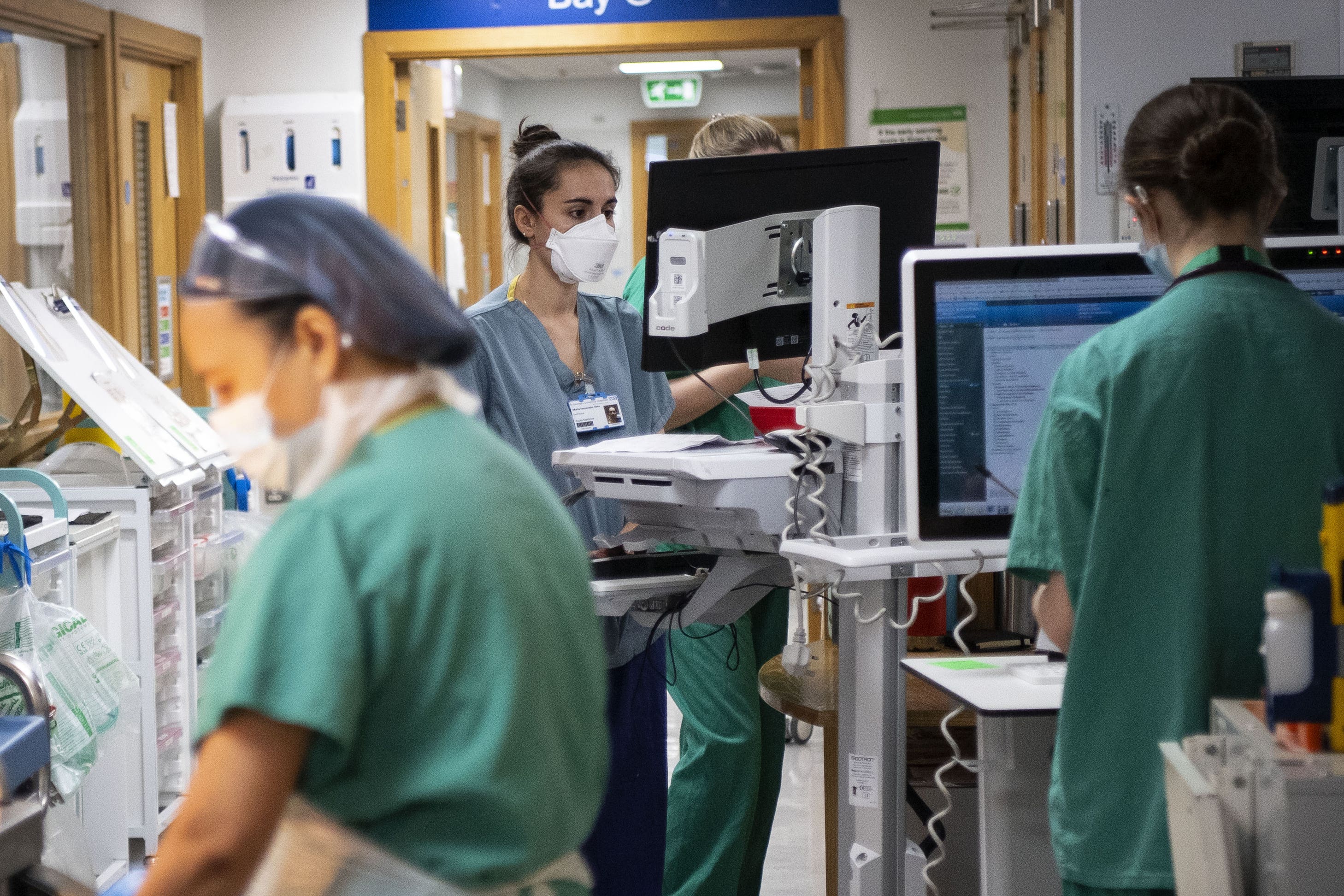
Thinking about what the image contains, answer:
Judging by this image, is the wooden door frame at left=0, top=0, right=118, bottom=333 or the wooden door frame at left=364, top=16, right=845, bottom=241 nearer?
the wooden door frame at left=0, top=0, right=118, bottom=333

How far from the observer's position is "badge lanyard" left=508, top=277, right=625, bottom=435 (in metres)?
2.36

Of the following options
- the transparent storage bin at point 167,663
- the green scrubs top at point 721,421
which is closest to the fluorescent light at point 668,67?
the transparent storage bin at point 167,663

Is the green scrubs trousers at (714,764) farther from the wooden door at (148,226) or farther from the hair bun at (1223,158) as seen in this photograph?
the wooden door at (148,226)

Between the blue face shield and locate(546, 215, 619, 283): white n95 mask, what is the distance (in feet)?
4.59

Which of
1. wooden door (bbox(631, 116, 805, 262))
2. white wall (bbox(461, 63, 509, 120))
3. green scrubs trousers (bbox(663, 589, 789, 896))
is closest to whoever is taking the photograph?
green scrubs trousers (bbox(663, 589, 789, 896))

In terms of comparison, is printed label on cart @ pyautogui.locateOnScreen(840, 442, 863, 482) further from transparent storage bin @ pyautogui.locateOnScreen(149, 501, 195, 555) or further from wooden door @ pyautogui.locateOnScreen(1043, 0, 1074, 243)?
transparent storage bin @ pyautogui.locateOnScreen(149, 501, 195, 555)

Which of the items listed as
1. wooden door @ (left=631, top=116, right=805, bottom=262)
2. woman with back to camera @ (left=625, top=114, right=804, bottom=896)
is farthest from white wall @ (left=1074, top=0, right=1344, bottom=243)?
wooden door @ (left=631, top=116, right=805, bottom=262)

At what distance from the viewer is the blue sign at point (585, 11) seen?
491 centimetres

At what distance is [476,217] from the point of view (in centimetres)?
1013

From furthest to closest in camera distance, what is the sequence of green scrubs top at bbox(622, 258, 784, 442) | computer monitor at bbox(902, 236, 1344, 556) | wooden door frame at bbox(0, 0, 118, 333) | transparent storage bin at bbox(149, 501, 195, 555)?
1. wooden door frame at bbox(0, 0, 118, 333)
2. transparent storage bin at bbox(149, 501, 195, 555)
3. green scrubs top at bbox(622, 258, 784, 442)
4. computer monitor at bbox(902, 236, 1344, 556)

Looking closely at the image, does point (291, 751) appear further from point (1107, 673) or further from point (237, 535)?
point (237, 535)

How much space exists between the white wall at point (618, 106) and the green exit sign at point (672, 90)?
44 cm

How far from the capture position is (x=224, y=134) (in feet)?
16.5

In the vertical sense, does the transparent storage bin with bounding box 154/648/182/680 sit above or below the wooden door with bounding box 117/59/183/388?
below
